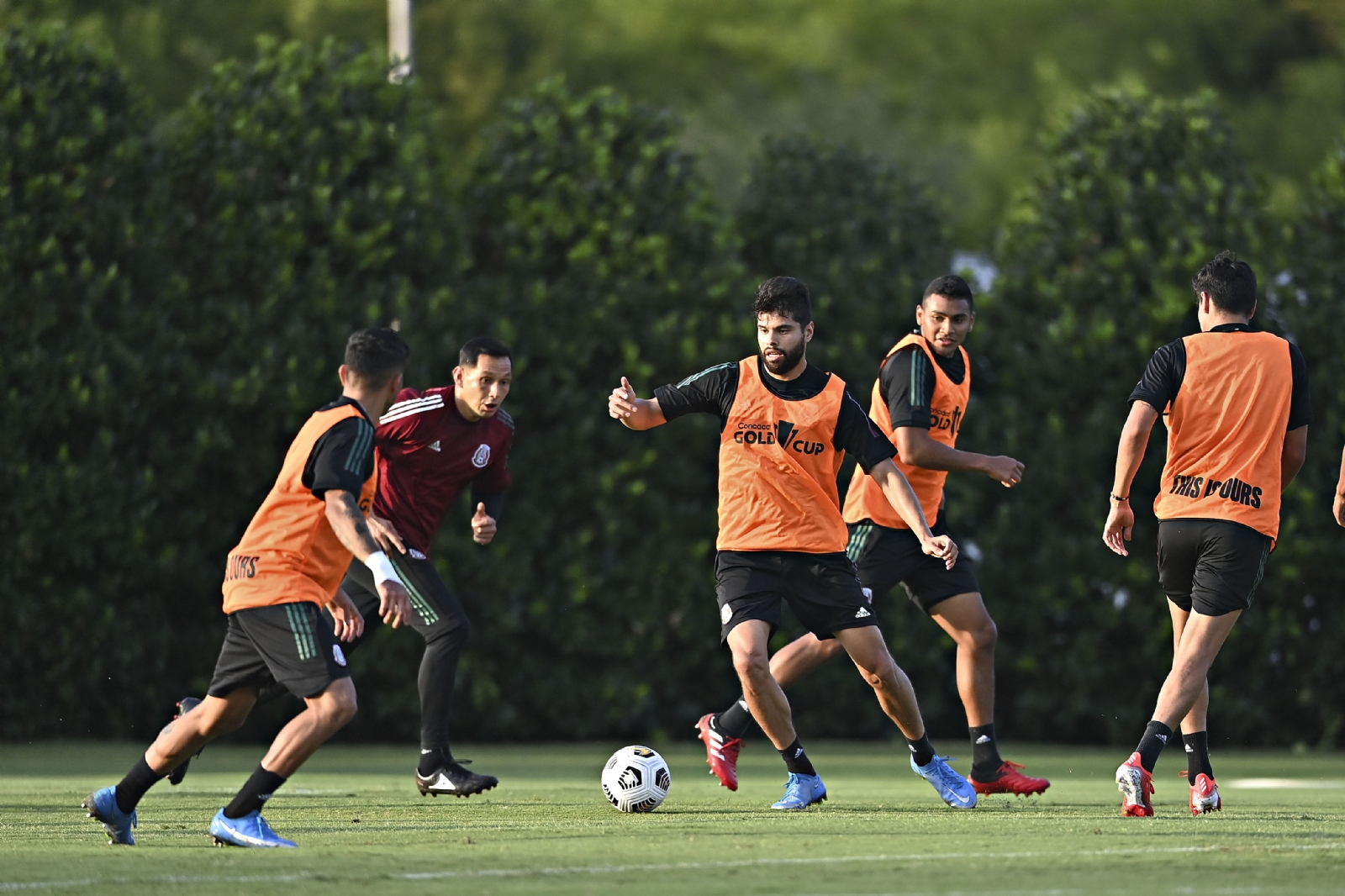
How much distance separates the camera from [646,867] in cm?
618

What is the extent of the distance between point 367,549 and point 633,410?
1.78 meters

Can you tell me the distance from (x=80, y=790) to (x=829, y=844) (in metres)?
4.76

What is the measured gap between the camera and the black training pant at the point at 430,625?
29.6 feet

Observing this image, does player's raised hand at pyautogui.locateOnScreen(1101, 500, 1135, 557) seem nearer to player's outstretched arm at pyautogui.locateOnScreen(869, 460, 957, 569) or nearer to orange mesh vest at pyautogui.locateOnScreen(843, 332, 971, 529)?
player's outstretched arm at pyautogui.locateOnScreen(869, 460, 957, 569)

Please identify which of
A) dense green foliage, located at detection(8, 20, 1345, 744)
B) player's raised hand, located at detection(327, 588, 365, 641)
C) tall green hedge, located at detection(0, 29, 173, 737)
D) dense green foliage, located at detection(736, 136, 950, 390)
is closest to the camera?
player's raised hand, located at detection(327, 588, 365, 641)

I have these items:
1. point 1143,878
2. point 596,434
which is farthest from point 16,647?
point 1143,878

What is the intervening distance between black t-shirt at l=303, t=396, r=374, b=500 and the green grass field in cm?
130

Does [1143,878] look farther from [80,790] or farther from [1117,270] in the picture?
[1117,270]

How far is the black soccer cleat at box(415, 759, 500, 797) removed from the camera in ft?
28.9

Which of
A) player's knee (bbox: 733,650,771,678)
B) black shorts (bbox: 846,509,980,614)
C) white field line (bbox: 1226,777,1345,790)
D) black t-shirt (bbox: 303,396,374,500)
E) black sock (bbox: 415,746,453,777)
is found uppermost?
black t-shirt (bbox: 303,396,374,500)

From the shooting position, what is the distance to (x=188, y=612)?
516 inches

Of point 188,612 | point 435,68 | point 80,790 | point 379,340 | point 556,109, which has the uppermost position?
point 435,68

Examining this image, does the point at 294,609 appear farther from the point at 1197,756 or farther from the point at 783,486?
the point at 1197,756

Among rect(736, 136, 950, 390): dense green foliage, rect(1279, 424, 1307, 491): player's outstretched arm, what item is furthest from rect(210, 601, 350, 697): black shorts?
rect(736, 136, 950, 390): dense green foliage
